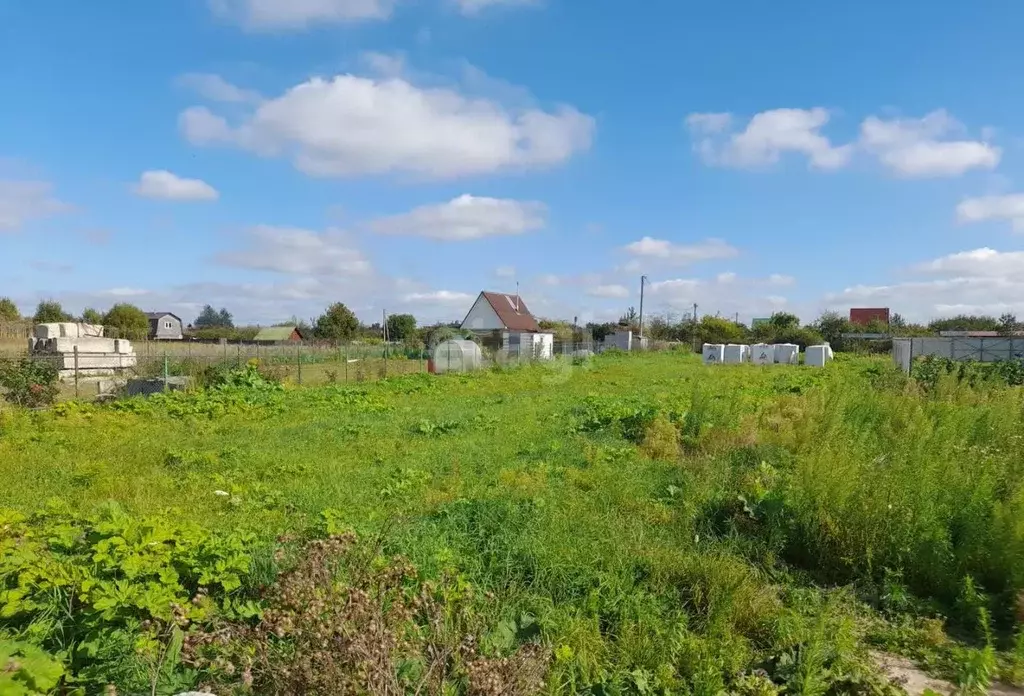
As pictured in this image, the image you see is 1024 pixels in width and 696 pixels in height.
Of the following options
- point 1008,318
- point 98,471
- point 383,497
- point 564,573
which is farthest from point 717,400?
point 1008,318

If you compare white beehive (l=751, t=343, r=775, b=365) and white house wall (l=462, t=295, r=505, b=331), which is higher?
white house wall (l=462, t=295, r=505, b=331)

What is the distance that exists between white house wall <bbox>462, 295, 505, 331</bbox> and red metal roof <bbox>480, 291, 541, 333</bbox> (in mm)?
245

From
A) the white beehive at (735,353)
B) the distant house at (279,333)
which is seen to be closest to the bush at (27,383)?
the white beehive at (735,353)

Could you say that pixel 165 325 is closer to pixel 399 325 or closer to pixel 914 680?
pixel 399 325

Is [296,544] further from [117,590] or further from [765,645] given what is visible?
[765,645]

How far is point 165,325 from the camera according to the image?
68250mm

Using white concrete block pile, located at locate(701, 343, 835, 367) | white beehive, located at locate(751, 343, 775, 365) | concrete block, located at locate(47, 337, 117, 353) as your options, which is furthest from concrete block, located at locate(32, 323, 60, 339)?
white beehive, located at locate(751, 343, 775, 365)

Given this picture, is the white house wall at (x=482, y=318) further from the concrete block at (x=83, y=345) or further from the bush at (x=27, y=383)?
the bush at (x=27, y=383)

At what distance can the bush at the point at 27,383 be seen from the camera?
12.1 metres

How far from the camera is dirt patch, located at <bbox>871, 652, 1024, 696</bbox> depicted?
284cm

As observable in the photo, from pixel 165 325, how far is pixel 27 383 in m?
63.3

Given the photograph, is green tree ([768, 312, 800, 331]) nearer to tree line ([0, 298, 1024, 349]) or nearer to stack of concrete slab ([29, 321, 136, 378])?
tree line ([0, 298, 1024, 349])

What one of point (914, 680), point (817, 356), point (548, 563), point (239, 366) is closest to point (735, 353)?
point (817, 356)

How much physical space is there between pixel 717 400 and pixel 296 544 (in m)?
7.91
